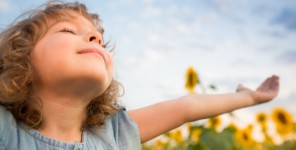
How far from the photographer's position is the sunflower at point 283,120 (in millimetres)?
3939

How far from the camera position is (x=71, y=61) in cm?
133

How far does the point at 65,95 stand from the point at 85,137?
19 centimetres

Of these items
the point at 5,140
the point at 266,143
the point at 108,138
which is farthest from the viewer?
the point at 266,143

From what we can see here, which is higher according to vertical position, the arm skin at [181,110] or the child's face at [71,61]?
the child's face at [71,61]

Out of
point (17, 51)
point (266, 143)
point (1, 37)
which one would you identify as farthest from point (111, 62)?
point (266, 143)

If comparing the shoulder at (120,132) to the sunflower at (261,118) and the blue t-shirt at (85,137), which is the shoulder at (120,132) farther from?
the sunflower at (261,118)

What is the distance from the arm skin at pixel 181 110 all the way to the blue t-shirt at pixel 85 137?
2.1 inches

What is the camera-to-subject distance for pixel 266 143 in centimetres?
422

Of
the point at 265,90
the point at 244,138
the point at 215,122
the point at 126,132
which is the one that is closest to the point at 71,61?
the point at 126,132

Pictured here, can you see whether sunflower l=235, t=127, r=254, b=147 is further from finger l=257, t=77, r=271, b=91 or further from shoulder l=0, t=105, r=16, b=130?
shoulder l=0, t=105, r=16, b=130

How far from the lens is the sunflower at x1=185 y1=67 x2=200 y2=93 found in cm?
297

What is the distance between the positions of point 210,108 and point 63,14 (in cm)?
71

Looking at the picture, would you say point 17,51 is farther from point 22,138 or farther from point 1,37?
point 22,138

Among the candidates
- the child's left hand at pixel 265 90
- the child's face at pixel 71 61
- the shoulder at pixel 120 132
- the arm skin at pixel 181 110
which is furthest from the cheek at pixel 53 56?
the child's left hand at pixel 265 90
